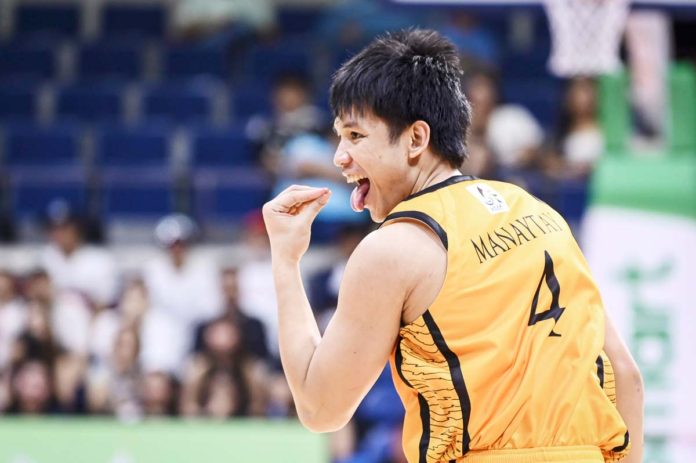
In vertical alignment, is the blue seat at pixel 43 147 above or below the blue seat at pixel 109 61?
below

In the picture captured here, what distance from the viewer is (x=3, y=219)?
974cm

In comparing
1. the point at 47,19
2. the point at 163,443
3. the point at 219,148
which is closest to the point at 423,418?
the point at 163,443

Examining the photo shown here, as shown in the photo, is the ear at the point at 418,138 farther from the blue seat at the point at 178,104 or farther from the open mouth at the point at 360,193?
the blue seat at the point at 178,104

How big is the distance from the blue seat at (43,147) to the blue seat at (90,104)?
730 millimetres

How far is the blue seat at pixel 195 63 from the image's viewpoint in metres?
12.3

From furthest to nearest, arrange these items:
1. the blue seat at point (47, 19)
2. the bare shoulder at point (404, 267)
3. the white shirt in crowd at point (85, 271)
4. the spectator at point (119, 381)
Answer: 1. the blue seat at point (47, 19)
2. the white shirt in crowd at point (85, 271)
3. the spectator at point (119, 381)
4. the bare shoulder at point (404, 267)

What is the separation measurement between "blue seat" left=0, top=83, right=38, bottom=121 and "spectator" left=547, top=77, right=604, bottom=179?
5.49m

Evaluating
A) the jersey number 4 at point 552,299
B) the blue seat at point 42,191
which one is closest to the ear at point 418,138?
the jersey number 4 at point 552,299

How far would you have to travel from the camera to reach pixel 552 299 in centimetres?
244

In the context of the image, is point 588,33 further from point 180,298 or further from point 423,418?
point 423,418

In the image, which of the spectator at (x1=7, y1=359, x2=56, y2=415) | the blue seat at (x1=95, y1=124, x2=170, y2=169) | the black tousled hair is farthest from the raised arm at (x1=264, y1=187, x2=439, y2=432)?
the blue seat at (x1=95, y1=124, x2=170, y2=169)

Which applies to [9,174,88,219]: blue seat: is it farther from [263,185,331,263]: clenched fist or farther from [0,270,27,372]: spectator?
[263,185,331,263]: clenched fist

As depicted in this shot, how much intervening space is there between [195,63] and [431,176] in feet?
33.2

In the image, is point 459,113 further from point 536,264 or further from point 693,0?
point 693,0
